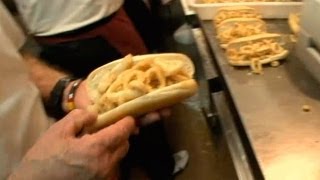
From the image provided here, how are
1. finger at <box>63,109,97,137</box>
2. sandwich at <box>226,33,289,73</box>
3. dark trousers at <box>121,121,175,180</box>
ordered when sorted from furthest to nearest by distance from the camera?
1. dark trousers at <box>121,121,175,180</box>
2. sandwich at <box>226,33,289,73</box>
3. finger at <box>63,109,97,137</box>

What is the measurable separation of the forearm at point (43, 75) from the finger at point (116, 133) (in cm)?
30

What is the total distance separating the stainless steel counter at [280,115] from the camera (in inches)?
26.8

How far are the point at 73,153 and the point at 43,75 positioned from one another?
39 centimetres

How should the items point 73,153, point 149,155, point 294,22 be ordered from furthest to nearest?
1. point 149,155
2. point 294,22
3. point 73,153

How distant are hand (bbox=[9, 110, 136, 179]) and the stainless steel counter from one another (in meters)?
0.24

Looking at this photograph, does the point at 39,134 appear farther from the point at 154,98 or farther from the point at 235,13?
the point at 235,13

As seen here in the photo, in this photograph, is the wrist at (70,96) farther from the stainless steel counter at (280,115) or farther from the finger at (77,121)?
the stainless steel counter at (280,115)

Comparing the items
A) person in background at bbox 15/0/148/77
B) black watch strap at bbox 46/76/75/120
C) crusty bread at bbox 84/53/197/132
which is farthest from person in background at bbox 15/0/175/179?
crusty bread at bbox 84/53/197/132

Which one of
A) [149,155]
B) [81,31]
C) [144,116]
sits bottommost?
[149,155]

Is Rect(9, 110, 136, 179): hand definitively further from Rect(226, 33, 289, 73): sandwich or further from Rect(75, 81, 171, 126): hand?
Rect(226, 33, 289, 73): sandwich

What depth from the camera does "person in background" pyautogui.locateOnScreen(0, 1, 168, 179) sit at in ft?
2.53

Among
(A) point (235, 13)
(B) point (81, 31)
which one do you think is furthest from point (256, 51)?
(B) point (81, 31)

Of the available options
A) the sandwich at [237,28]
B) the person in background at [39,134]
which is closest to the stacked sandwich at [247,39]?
the sandwich at [237,28]

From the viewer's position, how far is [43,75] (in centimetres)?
111
